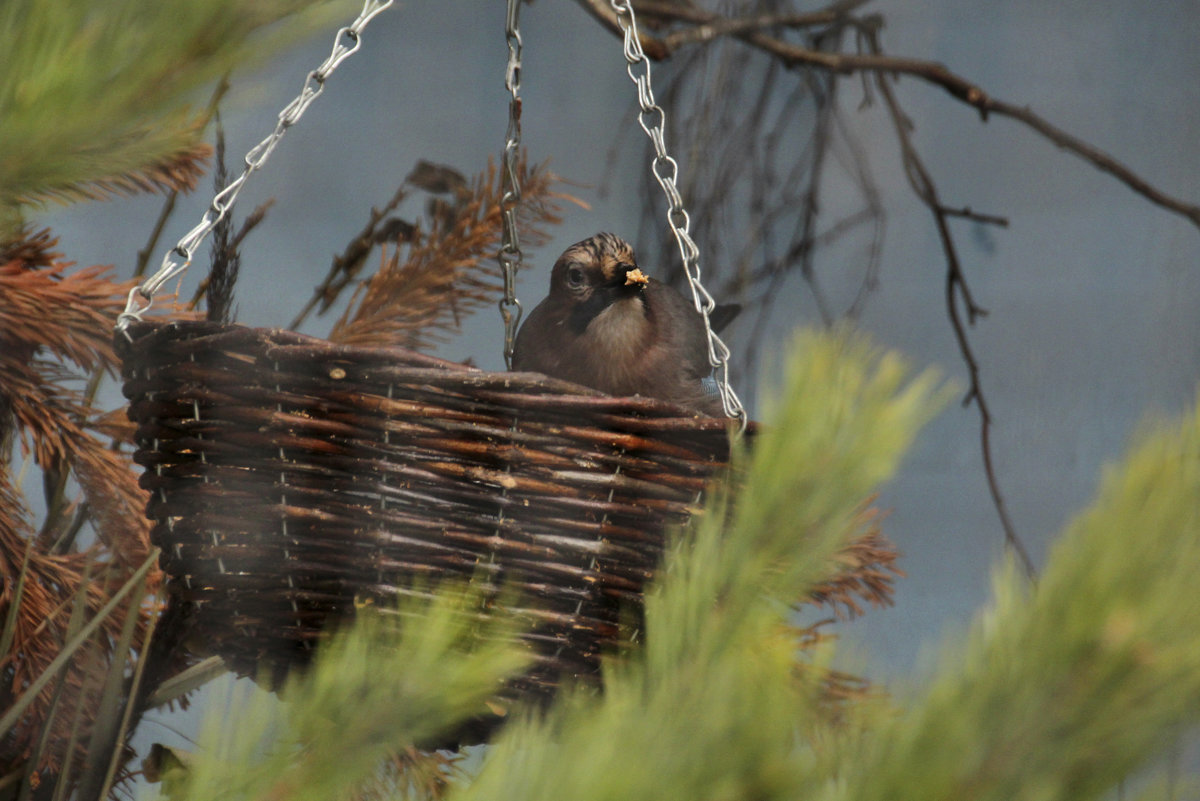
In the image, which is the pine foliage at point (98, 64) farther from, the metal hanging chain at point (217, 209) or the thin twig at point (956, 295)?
the thin twig at point (956, 295)

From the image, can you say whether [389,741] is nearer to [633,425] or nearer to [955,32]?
[633,425]

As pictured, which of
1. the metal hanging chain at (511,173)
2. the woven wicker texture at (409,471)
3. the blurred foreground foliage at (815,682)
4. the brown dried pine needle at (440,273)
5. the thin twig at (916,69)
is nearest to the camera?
the blurred foreground foliage at (815,682)

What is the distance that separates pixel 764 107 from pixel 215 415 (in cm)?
106

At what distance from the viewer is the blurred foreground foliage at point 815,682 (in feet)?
0.51

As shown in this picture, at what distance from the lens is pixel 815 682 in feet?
0.68

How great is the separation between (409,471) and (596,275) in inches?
16.3

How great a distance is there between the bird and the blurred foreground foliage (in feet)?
2.04

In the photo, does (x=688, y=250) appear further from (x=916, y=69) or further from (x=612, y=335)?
(x=916, y=69)

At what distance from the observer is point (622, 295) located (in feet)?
3.01

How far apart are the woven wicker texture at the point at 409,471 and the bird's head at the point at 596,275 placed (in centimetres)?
37

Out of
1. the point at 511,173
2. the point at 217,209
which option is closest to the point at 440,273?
the point at 511,173

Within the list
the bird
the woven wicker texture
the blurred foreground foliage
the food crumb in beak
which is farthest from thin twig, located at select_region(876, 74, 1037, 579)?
the blurred foreground foliage

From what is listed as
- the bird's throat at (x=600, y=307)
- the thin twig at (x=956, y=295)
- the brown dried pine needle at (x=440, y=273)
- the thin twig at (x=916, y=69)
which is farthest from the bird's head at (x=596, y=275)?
the thin twig at (x=956, y=295)

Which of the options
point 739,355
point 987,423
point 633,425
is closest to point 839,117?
point 739,355
